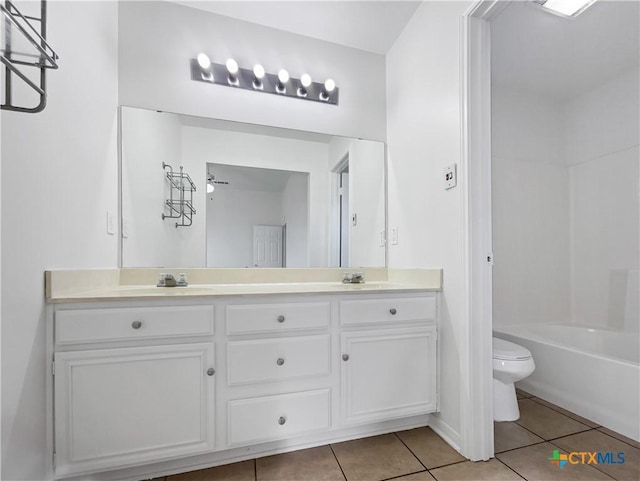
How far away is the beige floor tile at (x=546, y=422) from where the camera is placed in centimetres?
159

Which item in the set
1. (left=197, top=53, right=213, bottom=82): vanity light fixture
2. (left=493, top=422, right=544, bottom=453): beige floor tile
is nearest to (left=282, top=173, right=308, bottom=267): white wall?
(left=197, top=53, right=213, bottom=82): vanity light fixture

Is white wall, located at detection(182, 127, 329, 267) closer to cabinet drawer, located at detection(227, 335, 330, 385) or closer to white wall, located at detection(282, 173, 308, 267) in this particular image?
white wall, located at detection(282, 173, 308, 267)

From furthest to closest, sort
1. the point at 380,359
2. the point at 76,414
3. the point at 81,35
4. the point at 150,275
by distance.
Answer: the point at 150,275 < the point at 380,359 < the point at 81,35 < the point at 76,414

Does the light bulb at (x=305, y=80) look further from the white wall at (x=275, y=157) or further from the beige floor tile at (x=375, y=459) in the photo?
the beige floor tile at (x=375, y=459)

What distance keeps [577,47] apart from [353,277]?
2.22 metres

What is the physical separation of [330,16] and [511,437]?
2601 millimetres

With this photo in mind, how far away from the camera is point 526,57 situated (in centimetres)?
218

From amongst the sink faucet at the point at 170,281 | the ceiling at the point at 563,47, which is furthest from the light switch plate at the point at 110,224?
the ceiling at the point at 563,47

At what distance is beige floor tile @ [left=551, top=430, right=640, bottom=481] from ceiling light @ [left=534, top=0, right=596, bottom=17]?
2.26 meters

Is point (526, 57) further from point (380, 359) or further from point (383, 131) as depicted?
point (380, 359)

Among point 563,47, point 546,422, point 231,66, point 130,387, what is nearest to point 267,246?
point 130,387

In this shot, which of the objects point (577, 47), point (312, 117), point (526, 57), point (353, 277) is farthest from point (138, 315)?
point (577, 47)

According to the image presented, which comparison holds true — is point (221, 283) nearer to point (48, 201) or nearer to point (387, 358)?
point (48, 201)

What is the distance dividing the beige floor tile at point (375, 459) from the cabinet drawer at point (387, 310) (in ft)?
1.96
